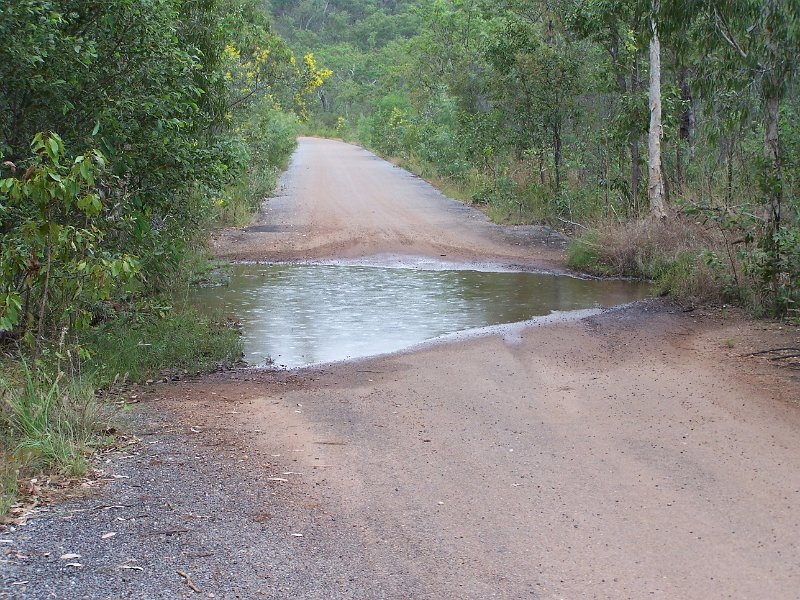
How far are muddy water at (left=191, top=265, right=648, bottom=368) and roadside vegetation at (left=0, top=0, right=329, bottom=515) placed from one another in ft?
3.34

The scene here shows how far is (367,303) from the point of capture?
14016 mm

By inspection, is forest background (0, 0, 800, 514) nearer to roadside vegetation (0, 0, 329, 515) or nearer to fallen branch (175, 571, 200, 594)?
roadside vegetation (0, 0, 329, 515)

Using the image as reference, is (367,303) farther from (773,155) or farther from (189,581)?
(189,581)

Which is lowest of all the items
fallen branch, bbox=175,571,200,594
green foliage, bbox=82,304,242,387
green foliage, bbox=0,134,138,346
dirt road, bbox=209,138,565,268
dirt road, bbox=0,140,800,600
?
dirt road, bbox=0,140,800,600

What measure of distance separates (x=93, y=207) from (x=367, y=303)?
7.54m

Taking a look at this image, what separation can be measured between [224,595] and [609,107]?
774 inches

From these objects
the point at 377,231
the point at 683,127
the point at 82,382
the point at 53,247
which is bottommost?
the point at 82,382

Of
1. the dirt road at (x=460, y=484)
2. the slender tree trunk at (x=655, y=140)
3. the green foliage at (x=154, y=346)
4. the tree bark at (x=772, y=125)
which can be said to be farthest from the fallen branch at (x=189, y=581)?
the slender tree trunk at (x=655, y=140)

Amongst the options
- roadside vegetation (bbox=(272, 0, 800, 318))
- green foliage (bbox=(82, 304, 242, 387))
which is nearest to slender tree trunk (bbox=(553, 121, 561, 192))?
roadside vegetation (bbox=(272, 0, 800, 318))

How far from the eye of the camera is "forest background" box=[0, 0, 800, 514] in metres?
6.94

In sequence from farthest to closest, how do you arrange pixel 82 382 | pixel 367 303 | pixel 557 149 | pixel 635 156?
pixel 557 149 → pixel 635 156 → pixel 367 303 → pixel 82 382

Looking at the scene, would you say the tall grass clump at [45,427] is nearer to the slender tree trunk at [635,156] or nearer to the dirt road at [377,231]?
the dirt road at [377,231]

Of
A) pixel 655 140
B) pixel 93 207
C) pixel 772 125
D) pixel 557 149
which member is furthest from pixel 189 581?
pixel 557 149

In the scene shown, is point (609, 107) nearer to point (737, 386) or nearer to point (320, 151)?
point (737, 386)
